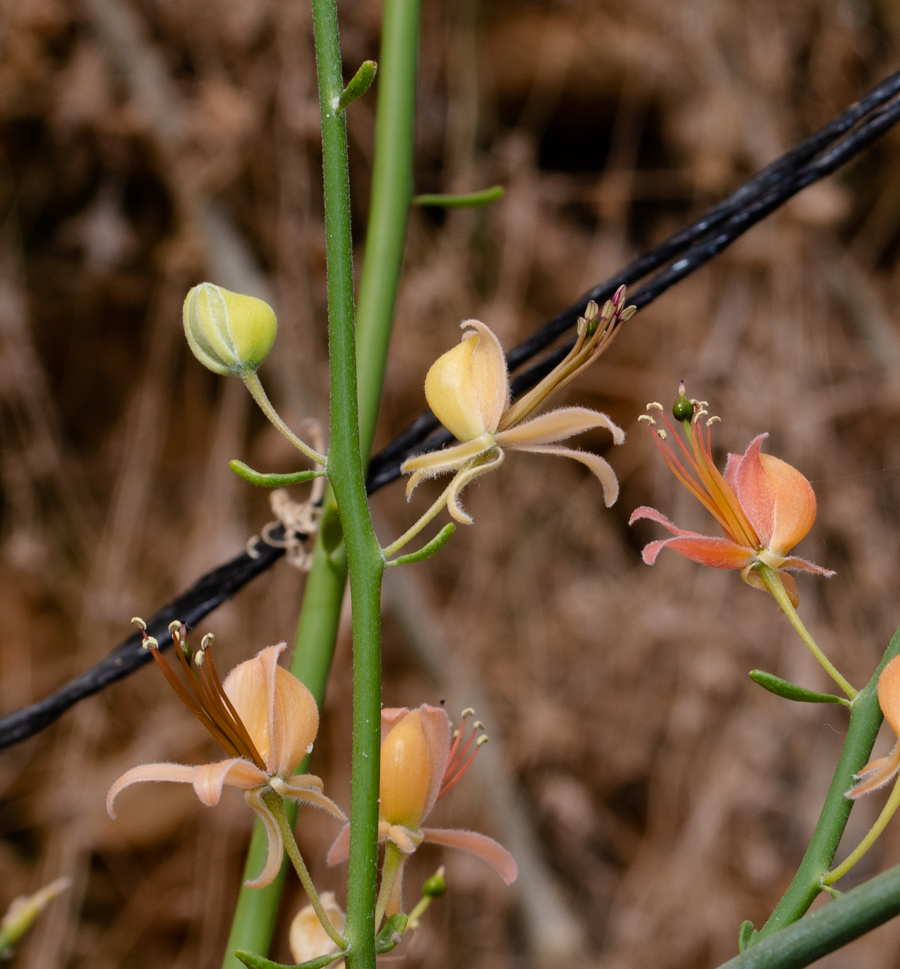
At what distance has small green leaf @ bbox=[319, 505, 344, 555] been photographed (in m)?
0.38

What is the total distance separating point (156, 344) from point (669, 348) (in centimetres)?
98

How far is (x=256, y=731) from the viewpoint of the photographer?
29 cm

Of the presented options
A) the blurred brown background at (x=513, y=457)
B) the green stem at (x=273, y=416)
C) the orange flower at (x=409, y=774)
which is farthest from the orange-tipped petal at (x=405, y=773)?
the blurred brown background at (x=513, y=457)

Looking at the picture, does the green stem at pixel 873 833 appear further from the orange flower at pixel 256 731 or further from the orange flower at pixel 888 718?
the orange flower at pixel 256 731

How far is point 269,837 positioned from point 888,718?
0.65 feet

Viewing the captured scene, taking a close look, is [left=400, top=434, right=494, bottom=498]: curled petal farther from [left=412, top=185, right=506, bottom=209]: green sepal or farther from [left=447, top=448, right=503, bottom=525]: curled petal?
[left=412, top=185, right=506, bottom=209]: green sepal

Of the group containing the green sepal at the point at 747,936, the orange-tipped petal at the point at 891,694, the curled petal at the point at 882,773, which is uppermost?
the orange-tipped petal at the point at 891,694

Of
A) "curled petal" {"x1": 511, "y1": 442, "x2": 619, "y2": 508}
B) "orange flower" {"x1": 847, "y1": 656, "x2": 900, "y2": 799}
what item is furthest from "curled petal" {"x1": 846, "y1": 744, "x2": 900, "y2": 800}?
"curled petal" {"x1": 511, "y1": 442, "x2": 619, "y2": 508}

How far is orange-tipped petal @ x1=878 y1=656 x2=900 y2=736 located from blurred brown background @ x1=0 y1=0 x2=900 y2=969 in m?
1.08

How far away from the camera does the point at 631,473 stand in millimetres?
1709

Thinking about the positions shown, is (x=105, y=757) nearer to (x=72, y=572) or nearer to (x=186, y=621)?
(x=72, y=572)

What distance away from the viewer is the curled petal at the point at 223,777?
0.25m

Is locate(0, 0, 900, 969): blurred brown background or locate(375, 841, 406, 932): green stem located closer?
locate(375, 841, 406, 932): green stem

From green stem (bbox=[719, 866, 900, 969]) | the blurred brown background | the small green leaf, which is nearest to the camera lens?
green stem (bbox=[719, 866, 900, 969])
